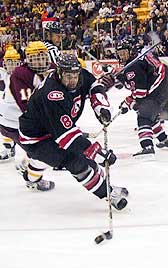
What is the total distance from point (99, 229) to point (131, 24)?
820cm

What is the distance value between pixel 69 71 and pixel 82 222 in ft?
2.48

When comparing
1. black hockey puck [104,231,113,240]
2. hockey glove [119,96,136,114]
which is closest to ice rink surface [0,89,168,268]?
black hockey puck [104,231,113,240]

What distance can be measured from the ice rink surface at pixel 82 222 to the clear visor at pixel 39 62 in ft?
2.47

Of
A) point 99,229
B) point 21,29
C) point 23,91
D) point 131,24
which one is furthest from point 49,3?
point 99,229

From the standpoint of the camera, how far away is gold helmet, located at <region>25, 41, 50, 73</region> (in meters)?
3.65

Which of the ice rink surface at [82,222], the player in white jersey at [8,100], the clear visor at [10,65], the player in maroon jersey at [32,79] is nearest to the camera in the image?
the ice rink surface at [82,222]

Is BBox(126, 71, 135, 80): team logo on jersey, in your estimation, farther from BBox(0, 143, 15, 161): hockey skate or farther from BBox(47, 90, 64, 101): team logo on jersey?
BBox(47, 90, 64, 101): team logo on jersey

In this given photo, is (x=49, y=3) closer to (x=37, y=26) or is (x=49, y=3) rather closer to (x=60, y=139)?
(x=37, y=26)

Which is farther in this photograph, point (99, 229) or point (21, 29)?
point (21, 29)

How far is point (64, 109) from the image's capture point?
2.96m

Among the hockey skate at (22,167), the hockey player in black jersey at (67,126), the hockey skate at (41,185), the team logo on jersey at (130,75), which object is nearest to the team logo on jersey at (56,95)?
the hockey player in black jersey at (67,126)

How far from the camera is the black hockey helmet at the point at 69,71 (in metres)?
2.96

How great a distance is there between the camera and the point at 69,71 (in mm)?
2955

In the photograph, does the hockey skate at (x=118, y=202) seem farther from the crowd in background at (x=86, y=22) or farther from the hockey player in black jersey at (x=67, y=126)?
the crowd in background at (x=86, y=22)
